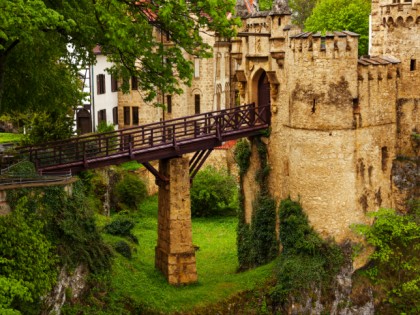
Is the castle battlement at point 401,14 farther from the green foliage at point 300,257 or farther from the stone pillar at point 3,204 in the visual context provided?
the stone pillar at point 3,204

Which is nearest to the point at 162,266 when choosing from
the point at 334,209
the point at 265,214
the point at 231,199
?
the point at 265,214

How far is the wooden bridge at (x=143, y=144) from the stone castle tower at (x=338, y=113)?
1305 mm

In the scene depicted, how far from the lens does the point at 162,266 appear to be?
114 ft

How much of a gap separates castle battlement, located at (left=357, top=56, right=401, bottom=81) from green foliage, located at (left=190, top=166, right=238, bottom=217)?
19502mm

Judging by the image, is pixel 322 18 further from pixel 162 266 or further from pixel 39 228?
pixel 39 228

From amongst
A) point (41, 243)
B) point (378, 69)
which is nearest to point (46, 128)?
point (41, 243)

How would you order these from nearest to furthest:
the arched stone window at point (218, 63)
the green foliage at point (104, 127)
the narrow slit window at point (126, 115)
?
the green foliage at point (104, 127) → the arched stone window at point (218, 63) → the narrow slit window at point (126, 115)

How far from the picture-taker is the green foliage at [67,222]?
27.2 meters

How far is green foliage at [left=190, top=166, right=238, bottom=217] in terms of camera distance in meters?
51.9

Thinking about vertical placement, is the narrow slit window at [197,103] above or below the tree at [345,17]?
below

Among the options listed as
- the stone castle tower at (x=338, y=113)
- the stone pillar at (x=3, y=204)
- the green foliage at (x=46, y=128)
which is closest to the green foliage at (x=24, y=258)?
the stone pillar at (x=3, y=204)

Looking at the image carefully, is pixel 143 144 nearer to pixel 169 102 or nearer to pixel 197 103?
pixel 169 102

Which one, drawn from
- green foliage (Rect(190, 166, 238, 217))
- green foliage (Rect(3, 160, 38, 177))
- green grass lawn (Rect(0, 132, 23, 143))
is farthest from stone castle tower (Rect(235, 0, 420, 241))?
green grass lawn (Rect(0, 132, 23, 143))

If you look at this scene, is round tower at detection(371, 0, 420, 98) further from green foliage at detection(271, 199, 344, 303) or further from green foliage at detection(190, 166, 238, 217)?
green foliage at detection(190, 166, 238, 217)
